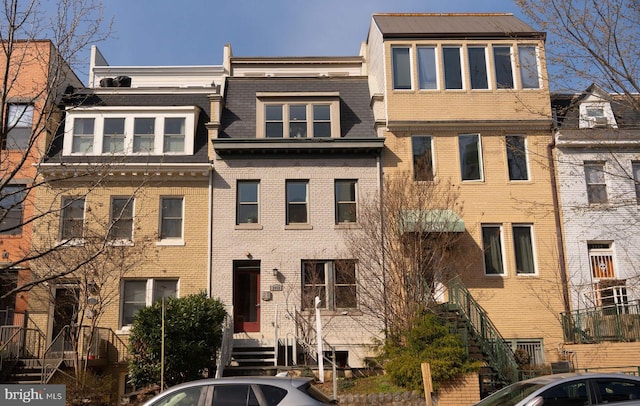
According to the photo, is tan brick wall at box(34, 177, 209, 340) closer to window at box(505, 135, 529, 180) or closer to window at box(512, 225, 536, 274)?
window at box(512, 225, 536, 274)

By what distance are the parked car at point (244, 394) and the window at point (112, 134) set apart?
14.5m

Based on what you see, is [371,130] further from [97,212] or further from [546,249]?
[97,212]

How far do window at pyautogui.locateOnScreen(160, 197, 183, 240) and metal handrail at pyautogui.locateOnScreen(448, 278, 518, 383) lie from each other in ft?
30.8

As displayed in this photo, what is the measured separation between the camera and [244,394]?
8.52 meters

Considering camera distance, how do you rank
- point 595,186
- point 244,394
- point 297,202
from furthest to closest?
point 297,202 → point 595,186 → point 244,394

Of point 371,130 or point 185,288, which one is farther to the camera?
point 371,130

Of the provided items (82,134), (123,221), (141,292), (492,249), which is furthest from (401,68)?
(141,292)

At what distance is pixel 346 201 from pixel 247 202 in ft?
11.3

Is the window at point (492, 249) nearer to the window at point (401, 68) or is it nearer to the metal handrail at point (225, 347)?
the window at point (401, 68)

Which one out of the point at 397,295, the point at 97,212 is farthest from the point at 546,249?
the point at 97,212

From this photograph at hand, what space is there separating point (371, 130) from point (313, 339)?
25.4 feet

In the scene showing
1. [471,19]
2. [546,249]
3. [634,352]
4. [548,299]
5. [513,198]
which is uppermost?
[471,19]

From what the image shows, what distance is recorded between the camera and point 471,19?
77.7 feet

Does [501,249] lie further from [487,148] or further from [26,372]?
[26,372]
